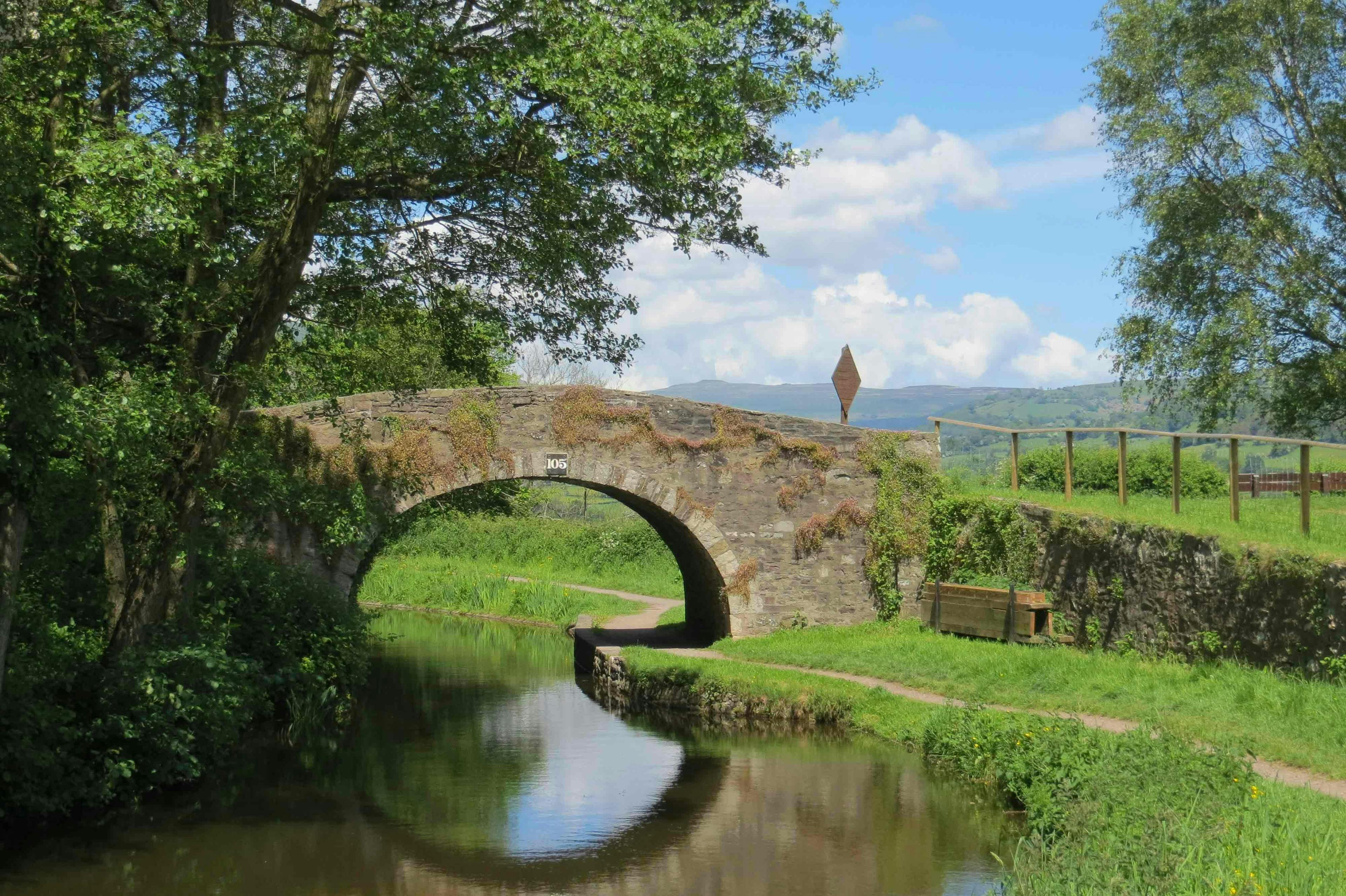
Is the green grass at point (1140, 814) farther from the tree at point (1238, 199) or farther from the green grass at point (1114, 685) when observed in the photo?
the tree at point (1238, 199)

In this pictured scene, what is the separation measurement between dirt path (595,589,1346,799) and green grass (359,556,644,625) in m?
0.75

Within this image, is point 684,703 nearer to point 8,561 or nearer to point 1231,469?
point 1231,469

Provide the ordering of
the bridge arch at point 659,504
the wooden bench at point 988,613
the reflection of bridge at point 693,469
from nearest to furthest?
the wooden bench at point 988,613, the reflection of bridge at point 693,469, the bridge arch at point 659,504

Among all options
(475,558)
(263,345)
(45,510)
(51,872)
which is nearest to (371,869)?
(51,872)

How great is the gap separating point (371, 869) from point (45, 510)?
339 cm

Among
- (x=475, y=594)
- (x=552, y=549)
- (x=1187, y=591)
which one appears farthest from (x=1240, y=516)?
(x=552, y=549)

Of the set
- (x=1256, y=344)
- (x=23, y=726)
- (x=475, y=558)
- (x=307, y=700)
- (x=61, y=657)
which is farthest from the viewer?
(x=475, y=558)

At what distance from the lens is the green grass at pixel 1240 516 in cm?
1111

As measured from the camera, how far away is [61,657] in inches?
372

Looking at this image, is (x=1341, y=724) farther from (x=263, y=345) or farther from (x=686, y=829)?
(x=263, y=345)

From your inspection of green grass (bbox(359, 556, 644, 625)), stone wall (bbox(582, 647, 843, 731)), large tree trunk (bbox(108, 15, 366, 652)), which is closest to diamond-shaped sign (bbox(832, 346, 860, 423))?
stone wall (bbox(582, 647, 843, 731))

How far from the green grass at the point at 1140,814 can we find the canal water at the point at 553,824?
16.4 inches

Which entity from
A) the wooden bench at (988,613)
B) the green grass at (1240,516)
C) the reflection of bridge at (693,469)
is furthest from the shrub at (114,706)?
the green grass at (1240,516)

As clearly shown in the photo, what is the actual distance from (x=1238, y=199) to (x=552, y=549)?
1664 cm
